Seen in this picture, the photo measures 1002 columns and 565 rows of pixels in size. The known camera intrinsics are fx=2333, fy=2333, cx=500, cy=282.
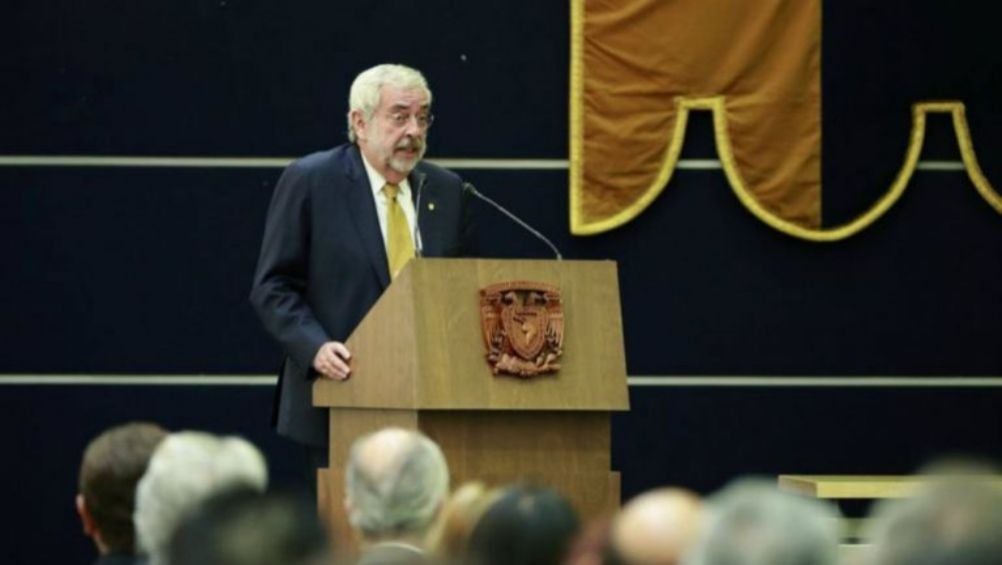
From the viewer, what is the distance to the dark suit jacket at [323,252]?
5457 mm

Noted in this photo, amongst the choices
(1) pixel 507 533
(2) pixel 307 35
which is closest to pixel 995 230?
(2) pixel 307 35

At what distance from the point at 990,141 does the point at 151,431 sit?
4277 mm

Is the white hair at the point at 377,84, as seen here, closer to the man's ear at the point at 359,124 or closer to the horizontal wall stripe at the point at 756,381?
the man's ear at the point at 359,124

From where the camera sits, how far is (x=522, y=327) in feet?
16.1

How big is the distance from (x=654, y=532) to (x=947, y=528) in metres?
0.61

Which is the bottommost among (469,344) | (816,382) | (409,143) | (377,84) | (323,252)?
(816,382)

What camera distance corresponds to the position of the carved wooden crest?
4.93 metres

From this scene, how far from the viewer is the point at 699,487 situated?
7289 mm

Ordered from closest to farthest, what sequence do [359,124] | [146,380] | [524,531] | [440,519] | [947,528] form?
[947,528], [524,531], [440,519], [359,124], [146,380]

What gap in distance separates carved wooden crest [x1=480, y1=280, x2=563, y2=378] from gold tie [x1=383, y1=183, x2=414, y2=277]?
0.58 meters

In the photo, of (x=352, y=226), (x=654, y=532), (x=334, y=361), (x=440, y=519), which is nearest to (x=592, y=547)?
(x=654, y=532)

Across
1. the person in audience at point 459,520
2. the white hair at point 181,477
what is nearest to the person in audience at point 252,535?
the person in audience at point 459,520

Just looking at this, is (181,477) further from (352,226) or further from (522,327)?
(352,226)

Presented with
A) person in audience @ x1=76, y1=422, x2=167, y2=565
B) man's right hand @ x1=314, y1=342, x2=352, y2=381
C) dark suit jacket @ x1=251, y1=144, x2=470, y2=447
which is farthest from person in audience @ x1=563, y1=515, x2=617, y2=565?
dark suit jacket @ x1=251, y1=144, x2=470, y2=447
